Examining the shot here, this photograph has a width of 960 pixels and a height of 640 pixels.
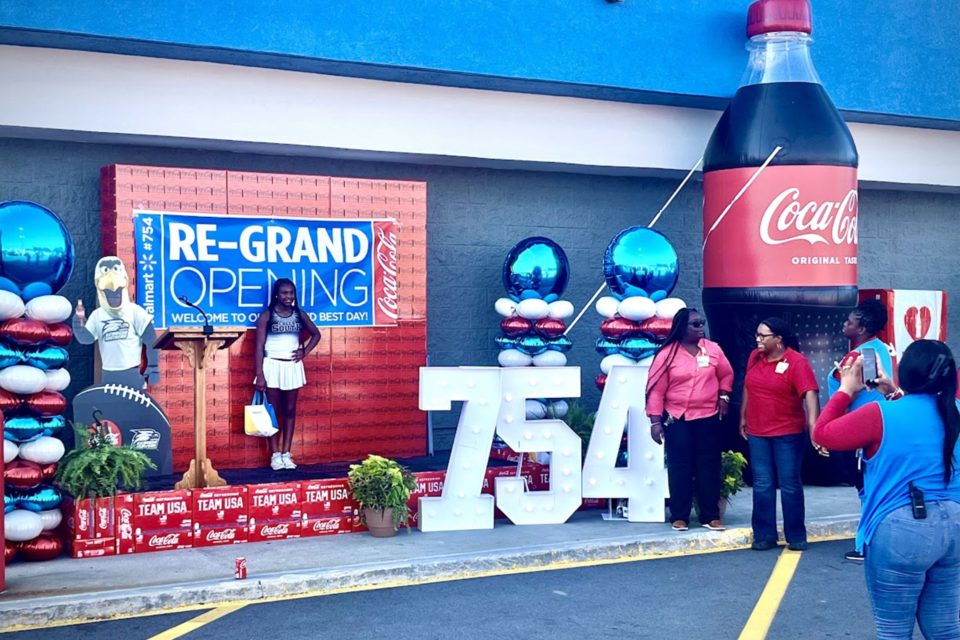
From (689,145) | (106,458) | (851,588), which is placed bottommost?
(851,588)

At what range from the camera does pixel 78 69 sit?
9820 mm

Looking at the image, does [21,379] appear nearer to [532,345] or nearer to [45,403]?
[45,403]

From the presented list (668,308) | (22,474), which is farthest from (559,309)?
(22,474)

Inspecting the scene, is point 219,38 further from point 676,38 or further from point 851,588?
point 851,588

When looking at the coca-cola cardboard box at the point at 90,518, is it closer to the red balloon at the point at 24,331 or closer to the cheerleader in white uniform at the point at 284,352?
the red balloon at the point at 24,331

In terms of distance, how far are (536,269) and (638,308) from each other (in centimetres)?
112

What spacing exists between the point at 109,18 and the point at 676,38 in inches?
222

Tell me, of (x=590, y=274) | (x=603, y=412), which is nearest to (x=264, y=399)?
(x=603, y=412)

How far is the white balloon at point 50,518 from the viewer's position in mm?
8094

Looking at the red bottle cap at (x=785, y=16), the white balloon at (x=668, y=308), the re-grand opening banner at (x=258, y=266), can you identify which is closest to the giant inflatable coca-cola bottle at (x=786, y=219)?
the red bottle cap at (x=785, y=16)

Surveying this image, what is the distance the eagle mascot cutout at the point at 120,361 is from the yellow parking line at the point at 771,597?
5202 millimetres

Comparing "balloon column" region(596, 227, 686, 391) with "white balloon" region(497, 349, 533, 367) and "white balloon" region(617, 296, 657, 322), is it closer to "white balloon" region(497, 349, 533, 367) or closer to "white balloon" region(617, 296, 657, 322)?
"white balloon" region(617, 296, 657, 322)

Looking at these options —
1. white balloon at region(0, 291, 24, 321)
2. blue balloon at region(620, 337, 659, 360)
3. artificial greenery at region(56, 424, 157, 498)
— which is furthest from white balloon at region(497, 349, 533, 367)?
white balloon at region(0, 291, 24, 321)

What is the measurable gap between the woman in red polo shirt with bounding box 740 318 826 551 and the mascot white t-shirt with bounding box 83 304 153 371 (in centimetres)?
506
